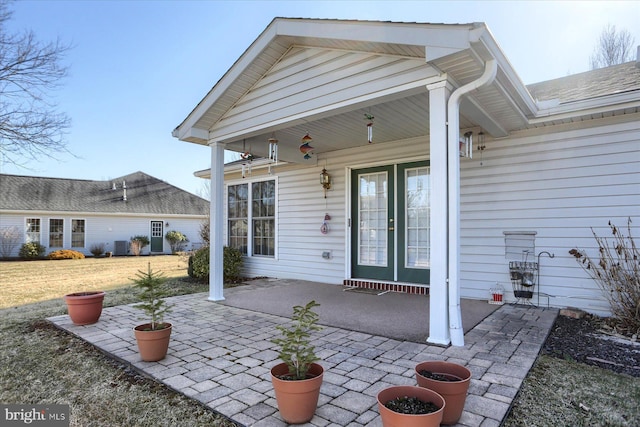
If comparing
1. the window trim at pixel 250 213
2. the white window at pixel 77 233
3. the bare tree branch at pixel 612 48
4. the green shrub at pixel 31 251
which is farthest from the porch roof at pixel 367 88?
the white window at pixel 77 233

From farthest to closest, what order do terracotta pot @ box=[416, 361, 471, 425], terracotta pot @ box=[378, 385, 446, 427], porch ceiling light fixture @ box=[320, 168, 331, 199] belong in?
porch ceiling light fixture @ box=[320, 168, 331, 199]
terracotta pot @ box=[416, 361, 471, 425]
terracotta pot @ box=[378, 385, 446, 427]

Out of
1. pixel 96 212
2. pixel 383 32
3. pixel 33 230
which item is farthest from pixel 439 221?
pixel 33 230

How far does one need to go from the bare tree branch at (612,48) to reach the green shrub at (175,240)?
2005 centimetres

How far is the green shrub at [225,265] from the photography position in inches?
300

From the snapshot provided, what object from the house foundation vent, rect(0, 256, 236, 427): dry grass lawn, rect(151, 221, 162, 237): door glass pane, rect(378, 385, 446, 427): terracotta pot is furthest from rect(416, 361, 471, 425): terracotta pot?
rect(151, 221, 162, 237): door glass pane

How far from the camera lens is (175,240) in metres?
19.2

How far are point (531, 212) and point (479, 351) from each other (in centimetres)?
262

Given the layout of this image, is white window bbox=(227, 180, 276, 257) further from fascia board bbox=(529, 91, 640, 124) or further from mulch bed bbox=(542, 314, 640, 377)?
mulch bed bbox=(542, 314, 640, 377)

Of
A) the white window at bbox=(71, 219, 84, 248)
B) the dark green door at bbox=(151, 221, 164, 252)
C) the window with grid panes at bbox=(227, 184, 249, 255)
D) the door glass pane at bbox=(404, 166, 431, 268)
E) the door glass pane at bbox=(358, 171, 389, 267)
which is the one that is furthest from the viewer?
the dark green door at bbox=(151, 221, 164, 252)

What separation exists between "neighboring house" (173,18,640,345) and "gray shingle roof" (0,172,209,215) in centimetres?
1469

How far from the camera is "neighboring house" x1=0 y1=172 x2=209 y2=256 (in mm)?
16203

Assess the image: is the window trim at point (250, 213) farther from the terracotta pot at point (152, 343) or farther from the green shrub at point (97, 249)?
the green shrub at point (97, 249)

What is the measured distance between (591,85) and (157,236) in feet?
63.1

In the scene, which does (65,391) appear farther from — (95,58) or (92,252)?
(92,252)
